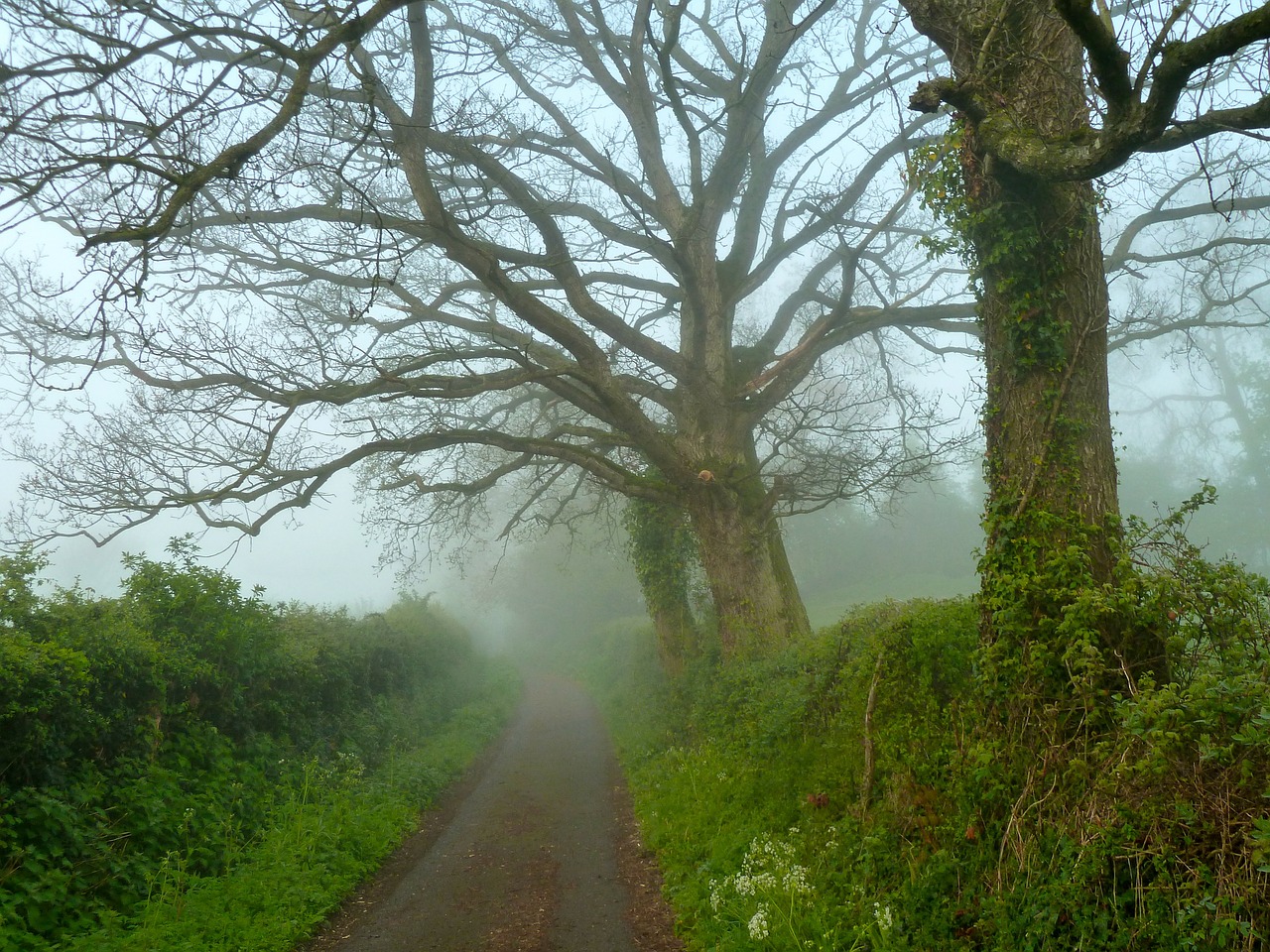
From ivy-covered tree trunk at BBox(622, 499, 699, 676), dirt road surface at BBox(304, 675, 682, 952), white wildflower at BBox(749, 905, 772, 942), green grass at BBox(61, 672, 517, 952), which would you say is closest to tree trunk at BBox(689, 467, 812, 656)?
ivy-covered tree trunk at BBox(622, 499, 699, 676)

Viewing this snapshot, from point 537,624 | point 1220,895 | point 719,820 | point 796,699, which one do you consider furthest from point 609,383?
point 537,624

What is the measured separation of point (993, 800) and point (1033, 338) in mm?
3015

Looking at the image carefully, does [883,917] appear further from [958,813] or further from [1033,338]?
[1033,338]

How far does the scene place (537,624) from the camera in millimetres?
44562

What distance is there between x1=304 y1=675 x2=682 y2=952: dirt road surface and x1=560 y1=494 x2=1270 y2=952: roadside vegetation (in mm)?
467

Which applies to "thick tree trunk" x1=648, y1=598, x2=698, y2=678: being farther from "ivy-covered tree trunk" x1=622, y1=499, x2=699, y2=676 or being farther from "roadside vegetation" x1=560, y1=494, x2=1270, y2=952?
"roadside vegetation" x1=560, y1=494, x2=1270, y2=952

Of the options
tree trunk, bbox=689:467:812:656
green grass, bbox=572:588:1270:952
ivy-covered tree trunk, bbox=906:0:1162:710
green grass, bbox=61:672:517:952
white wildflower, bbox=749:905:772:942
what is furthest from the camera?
tree trunk, bbox=689:467:812:656

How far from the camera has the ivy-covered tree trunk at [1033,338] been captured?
4.96m

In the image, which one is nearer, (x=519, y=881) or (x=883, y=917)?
(x=883, y=917)

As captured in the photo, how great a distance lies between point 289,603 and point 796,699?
8.63 m

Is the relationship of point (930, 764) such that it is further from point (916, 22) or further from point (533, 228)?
point (533, 228)

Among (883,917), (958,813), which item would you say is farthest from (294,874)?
(958,813)

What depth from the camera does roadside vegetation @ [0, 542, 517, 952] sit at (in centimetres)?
549

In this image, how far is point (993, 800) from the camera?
4.59m
